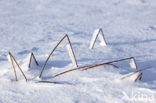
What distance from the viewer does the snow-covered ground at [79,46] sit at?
818mm

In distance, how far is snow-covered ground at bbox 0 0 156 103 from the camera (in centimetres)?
82

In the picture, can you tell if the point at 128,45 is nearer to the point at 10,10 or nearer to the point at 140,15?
the point at 140,15

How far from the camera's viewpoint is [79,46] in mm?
1457

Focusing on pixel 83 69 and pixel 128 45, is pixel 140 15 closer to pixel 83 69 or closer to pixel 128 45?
pixel 128 45

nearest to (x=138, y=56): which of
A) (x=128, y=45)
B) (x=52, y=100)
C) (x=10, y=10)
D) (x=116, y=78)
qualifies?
(x=128, y=45)

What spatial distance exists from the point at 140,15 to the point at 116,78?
4.82 feet

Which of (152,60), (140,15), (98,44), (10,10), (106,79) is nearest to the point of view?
(106,79)

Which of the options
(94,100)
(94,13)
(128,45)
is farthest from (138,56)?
(94,13)

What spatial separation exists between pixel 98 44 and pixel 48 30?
2.00 ft

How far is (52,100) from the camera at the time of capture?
78cm

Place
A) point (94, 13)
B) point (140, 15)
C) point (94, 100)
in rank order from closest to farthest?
point (94, 100) → point (140, 15) → point (94, 13)

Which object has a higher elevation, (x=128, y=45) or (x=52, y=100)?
(x=128, y=45)

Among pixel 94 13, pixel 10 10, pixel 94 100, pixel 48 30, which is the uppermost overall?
pixel 10 10

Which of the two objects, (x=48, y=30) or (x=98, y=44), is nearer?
(x=98, y=44)
